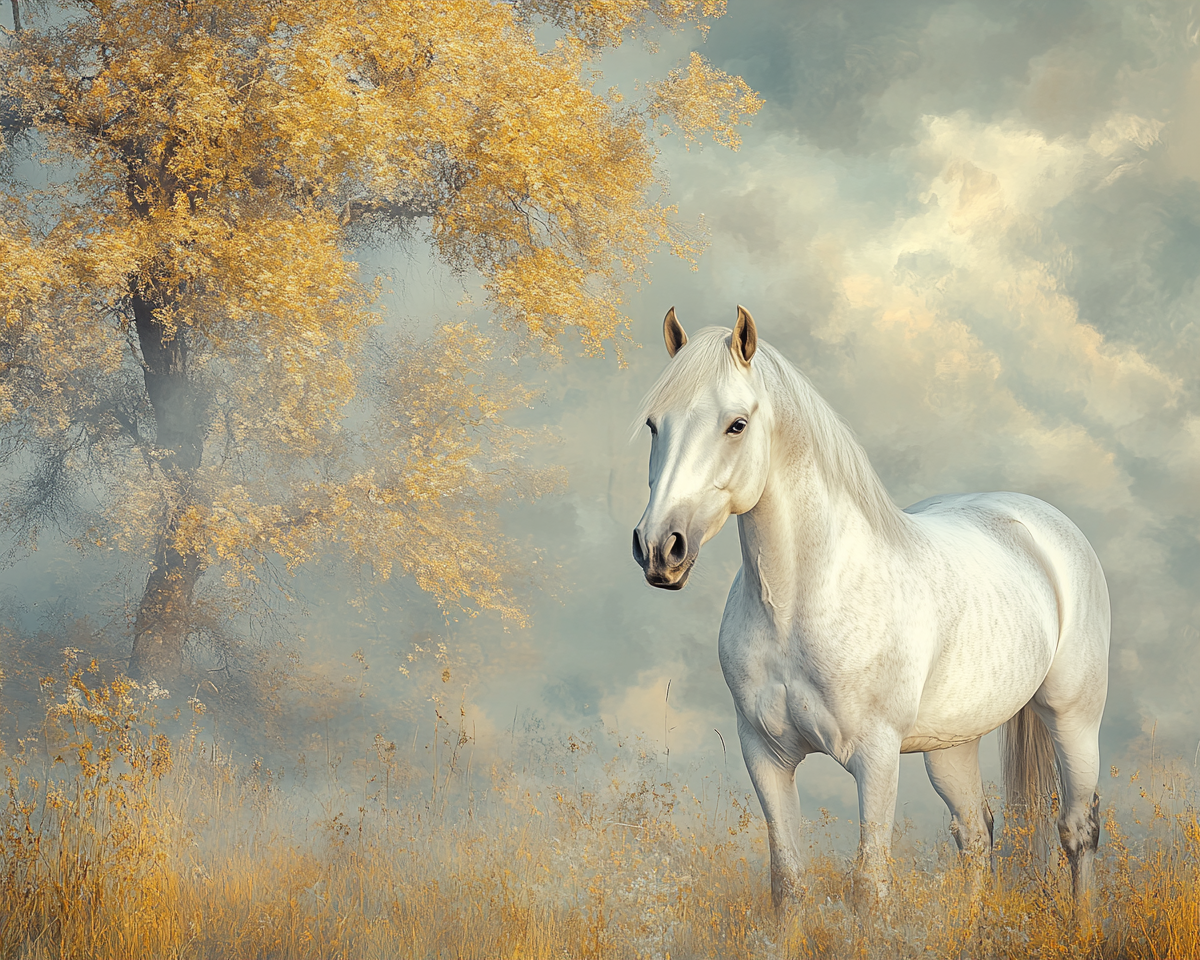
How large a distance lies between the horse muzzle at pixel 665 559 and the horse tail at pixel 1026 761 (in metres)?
3.15

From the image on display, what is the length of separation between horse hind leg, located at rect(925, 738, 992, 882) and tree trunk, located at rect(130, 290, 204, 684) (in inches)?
279

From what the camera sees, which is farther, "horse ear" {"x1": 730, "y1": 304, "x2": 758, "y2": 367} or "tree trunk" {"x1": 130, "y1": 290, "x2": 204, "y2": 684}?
"tree trunk" {"x1": 130, "y1": 290, "x2": 204, "y2": 684}

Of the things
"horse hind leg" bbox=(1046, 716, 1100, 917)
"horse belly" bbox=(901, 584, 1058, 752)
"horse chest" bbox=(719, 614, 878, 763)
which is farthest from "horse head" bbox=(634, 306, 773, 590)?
"horse hind leg" bbox=(1046, 716, 1100, 917)

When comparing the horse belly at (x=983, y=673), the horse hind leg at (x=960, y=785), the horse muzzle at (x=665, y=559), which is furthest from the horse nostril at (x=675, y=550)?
the horse hind leg at (x=960, y=785)

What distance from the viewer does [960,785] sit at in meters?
5.34

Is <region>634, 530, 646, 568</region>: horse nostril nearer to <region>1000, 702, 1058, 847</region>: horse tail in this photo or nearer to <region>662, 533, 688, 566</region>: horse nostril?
<region>662, 533, 688, 566</region>: horse nostril

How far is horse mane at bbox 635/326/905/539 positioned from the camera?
3645 millimetres

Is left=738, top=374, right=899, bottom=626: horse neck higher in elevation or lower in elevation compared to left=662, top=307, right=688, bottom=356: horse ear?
lower

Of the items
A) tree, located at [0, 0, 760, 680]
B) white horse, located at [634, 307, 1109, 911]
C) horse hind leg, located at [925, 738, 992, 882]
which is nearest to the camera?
white horse, located at [634, 307, 1109, 911]

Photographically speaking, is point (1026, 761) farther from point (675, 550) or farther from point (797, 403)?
point (675, 550)

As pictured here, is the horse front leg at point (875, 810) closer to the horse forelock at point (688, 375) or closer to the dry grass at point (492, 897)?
the dry grass at point (492, 897)

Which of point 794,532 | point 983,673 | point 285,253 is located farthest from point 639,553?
point 285,253

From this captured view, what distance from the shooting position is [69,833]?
3.99 m

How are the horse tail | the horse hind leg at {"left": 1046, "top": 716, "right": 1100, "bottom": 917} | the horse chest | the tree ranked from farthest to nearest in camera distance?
the tree
the horse tail
the horse hind leg at {"left": 1046, "top": 716, "right": 1100, "bottom": 917}
the horse chest
